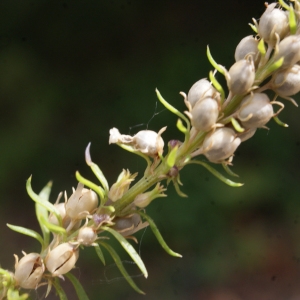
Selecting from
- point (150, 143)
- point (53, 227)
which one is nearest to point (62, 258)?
point (53, 227)

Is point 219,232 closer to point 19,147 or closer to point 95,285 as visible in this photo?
point 95,285

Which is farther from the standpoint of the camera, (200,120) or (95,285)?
(95,285)

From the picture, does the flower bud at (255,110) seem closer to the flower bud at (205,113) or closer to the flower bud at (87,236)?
the flower bud at (205,113)

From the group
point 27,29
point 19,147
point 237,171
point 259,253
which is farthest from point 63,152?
point 259,253

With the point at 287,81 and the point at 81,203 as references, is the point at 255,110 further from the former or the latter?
the point at 81,203

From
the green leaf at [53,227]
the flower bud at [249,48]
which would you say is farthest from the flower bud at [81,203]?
the flower bud at [249,48]

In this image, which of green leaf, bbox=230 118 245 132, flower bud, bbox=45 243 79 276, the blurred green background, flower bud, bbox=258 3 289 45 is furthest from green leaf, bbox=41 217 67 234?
the blurred green background

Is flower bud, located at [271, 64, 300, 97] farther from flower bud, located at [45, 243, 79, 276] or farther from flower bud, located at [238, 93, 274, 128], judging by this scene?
flower bud, located at [45, 243, 79, 276]
